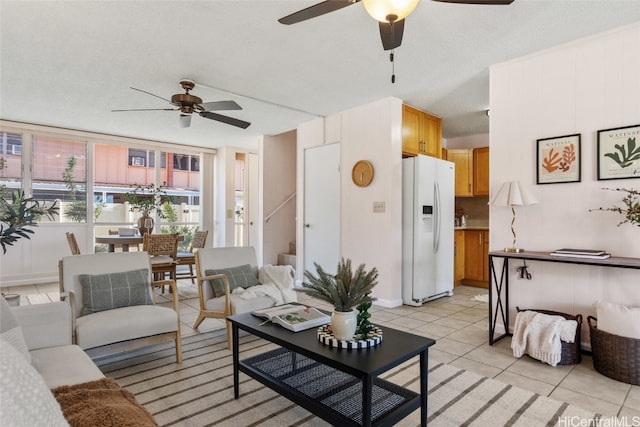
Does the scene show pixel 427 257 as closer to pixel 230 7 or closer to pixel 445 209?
pixel 445 209

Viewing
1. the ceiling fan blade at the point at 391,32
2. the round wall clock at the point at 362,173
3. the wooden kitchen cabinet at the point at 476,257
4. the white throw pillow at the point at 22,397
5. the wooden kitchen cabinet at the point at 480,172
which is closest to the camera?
the white throw pillow at the point at 22,397

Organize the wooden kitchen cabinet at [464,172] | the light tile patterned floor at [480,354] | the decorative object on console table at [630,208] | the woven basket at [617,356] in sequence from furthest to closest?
1. the wooden kitchen cabinet at [464,172]
2. the decorative object on console table at [630,208]
3. the woven basket at [617,356]
4. the light tile patterned floor at [480,354]

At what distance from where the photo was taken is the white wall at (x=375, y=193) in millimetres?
4410

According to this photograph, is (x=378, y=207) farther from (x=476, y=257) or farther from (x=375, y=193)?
(x=476, y=257)

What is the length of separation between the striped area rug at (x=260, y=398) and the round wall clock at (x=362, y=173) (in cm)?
244

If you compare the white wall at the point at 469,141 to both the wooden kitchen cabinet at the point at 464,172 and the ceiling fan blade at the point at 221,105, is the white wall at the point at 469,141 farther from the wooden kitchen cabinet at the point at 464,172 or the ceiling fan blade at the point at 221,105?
the ceiling fan blade at the point at 221,105

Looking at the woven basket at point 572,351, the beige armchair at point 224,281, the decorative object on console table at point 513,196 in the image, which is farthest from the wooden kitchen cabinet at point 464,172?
the beige armchair at point 224,281

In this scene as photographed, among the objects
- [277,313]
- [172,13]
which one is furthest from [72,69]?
[277,313]

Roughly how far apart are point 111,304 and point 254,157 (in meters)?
5.49

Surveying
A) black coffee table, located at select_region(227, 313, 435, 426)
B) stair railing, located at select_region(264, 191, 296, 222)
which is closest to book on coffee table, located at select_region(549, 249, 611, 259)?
black coffee table, located at select_region(227, 313, 435, 426)

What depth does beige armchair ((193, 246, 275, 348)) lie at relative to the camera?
3043 millimetres

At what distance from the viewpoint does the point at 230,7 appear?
250 centimetres

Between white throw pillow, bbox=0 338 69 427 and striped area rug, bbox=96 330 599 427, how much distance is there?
1.26 metres

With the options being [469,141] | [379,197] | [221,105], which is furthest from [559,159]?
[469,141]
